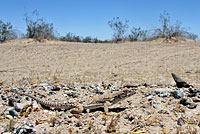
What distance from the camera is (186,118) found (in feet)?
13.5

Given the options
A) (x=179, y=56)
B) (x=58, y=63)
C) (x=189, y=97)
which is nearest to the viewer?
(x=189, y=97)

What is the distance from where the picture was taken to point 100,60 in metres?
12.4

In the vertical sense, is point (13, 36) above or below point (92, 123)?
above

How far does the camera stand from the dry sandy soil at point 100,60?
31.3 ft

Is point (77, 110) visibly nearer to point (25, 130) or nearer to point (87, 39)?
point (25, 130)

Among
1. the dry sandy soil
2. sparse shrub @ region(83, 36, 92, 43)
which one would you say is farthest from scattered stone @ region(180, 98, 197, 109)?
sparse shrub @ region(83, 36, 92, 43)

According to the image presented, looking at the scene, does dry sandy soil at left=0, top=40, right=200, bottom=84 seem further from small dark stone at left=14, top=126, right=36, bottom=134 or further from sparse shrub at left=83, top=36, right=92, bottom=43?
sparse shrub at left=83, top=36, right=92, bottom=43

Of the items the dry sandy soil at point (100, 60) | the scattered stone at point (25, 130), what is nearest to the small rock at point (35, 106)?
the scattered stone at point (25, 130)

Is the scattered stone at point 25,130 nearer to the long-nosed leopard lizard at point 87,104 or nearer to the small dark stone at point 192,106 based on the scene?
the long-nosed leopard lizard at point 87,104

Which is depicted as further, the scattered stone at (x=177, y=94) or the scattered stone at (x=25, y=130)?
the scattered stone at (x=177, y=94)

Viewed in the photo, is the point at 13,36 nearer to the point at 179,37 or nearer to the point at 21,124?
the point at 179,37

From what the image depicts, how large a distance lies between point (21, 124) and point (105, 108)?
1.48 m

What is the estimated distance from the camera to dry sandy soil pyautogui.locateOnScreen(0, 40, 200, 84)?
9531 millimetres

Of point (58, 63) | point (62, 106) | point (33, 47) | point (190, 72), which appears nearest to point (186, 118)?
point (62, 106)
